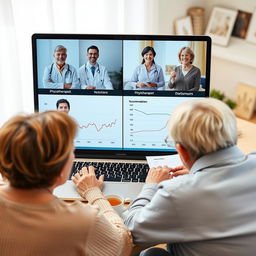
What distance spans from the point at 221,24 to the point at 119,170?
2.52m

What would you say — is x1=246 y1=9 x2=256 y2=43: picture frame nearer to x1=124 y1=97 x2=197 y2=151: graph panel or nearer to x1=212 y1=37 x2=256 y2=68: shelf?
x1=212 y1=37 x2=256 y2=68: shelf

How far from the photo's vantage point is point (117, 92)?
169 centimetres

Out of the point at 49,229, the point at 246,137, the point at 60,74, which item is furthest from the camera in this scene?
the point at 246,137

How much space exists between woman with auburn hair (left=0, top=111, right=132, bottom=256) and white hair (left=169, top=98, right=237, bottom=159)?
0.28m

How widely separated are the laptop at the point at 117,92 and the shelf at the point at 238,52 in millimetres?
2105

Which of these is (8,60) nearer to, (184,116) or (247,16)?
(184,116)

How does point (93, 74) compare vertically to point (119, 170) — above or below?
above

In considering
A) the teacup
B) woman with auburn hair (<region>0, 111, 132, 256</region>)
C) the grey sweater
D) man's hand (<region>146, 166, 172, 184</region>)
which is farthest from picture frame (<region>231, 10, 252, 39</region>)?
woman with auburn hair (<region>0, 111, 132, 256</region>)

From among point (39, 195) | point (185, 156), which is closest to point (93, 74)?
point (185, 156)

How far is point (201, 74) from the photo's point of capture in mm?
1661

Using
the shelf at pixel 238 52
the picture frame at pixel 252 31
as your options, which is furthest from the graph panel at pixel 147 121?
the picture frame at pixel 252 31

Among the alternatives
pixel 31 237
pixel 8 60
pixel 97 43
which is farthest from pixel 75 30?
pixel 31 237

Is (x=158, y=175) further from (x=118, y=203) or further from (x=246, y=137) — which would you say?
(x=246, y=137)

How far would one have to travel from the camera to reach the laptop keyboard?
5.36 feet
